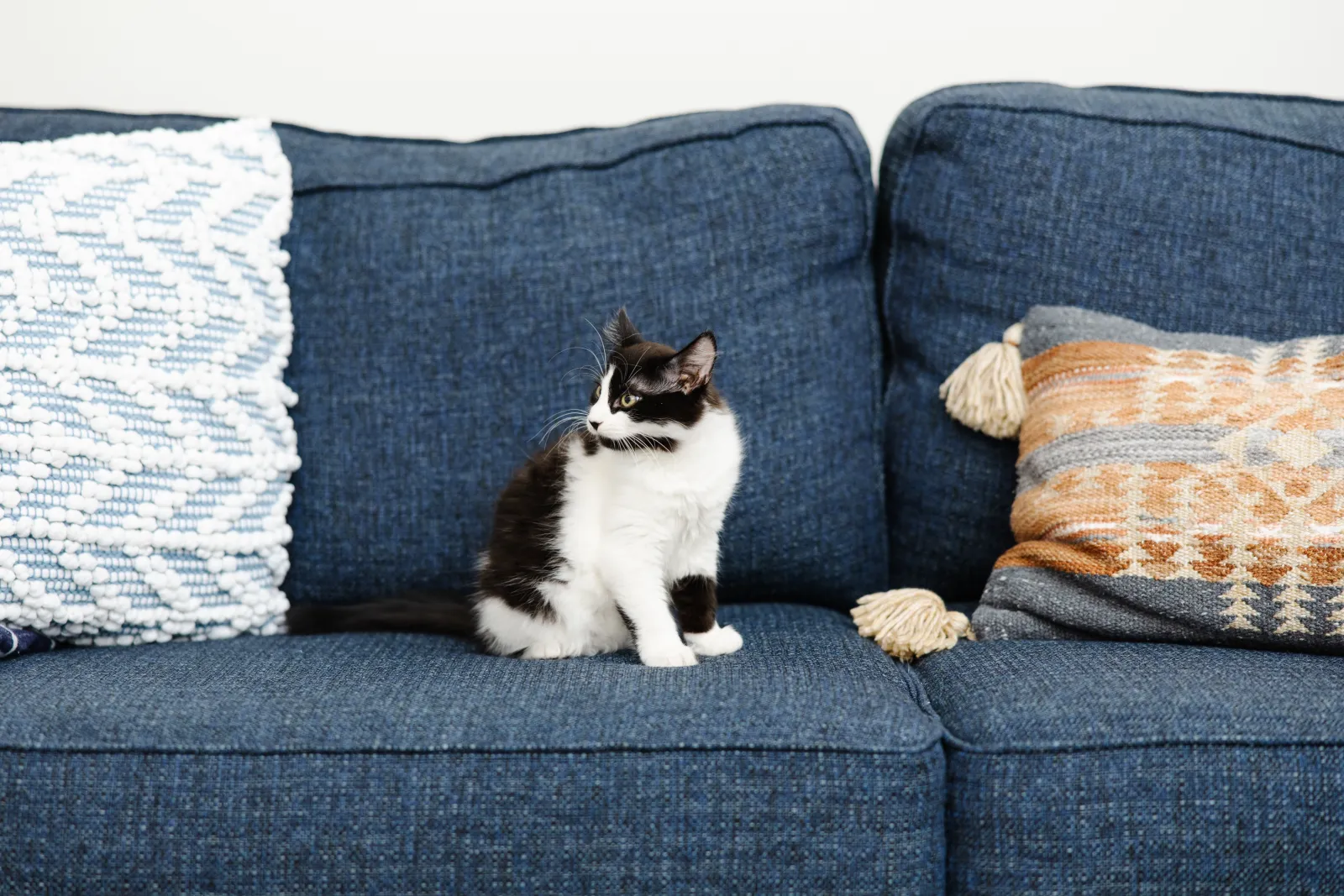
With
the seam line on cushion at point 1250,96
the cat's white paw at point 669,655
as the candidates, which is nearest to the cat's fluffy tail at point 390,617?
the cat's white paw at point 669,655

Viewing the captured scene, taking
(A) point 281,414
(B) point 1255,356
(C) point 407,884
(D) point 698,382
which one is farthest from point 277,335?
(B) point 1255,356

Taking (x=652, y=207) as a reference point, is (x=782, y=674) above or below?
below

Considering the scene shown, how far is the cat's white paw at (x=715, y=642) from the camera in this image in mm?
1226

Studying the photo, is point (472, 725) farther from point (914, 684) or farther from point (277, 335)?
point (277, 335)

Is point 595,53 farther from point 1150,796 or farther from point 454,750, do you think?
point 1150,796

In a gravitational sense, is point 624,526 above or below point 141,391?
below

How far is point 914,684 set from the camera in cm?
115

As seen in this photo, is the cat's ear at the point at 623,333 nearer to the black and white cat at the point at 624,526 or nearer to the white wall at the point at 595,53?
the black and white cat at the point at 624,526

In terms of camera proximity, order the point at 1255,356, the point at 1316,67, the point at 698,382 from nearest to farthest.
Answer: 1. the point at 698,382
2. the point at 1255,356
3. the point at 1316,67

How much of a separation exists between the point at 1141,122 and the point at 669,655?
103 cm

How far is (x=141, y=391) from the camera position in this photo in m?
1.25

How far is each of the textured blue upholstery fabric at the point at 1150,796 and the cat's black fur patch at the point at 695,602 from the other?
1.17ft

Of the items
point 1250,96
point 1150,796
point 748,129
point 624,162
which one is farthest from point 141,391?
point 1250,96

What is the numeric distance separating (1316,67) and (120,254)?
1.98m
